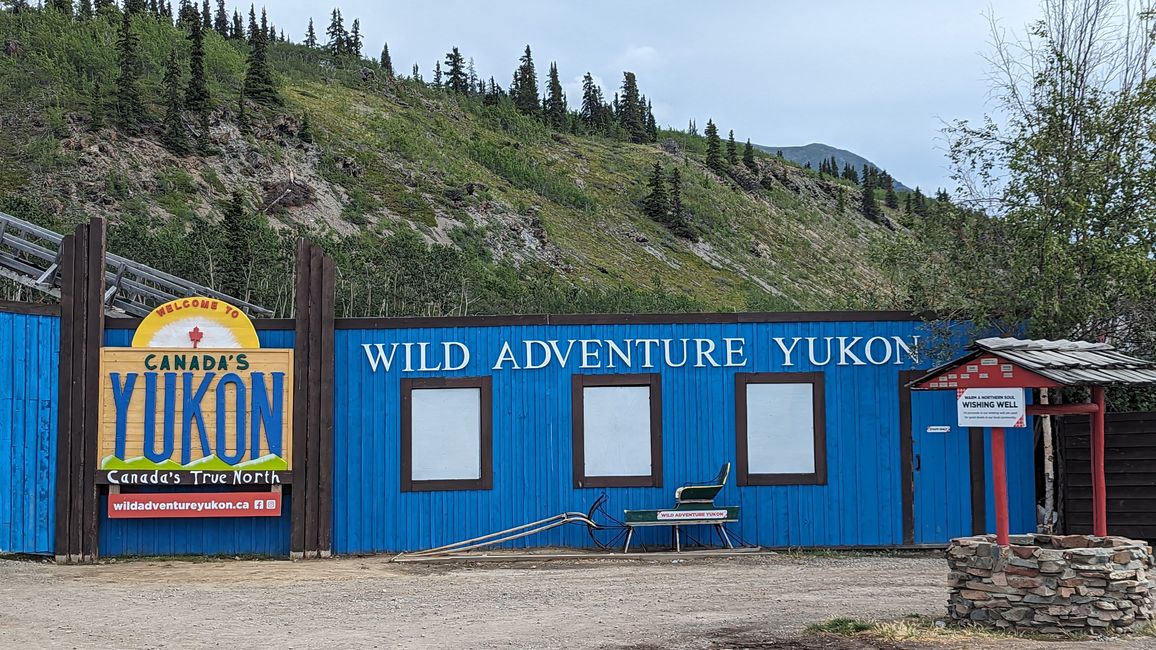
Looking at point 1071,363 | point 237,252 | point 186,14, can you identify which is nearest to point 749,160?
point 186,14

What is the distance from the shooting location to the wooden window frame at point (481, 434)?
14.0m

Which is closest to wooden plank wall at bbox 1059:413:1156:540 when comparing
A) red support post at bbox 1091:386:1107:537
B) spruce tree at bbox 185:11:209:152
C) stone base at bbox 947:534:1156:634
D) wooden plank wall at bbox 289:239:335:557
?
red support post at bbox 1091:386:1107:537

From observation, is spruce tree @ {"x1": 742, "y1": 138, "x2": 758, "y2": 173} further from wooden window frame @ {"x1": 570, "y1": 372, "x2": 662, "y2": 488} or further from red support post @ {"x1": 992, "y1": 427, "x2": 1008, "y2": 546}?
red support post @ {"x1": 992, "y1": 427, "x2": 1008, "y2": 546}

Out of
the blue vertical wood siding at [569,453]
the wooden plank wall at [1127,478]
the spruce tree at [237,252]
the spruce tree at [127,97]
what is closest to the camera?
the wooden plank wall at [1127,478]

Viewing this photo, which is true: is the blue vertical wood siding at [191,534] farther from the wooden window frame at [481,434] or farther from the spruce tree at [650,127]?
the spruce tree at [650,127]

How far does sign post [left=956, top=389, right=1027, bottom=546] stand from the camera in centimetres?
948

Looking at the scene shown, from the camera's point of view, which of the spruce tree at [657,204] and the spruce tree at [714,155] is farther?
the spruce tree at [714,155]

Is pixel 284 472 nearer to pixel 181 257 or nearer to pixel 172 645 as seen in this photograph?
pixel 172 645

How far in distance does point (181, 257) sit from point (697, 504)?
88.6ft

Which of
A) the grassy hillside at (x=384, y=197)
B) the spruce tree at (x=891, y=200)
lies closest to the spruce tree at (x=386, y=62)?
the grassy hillside at (x=384, y=197)

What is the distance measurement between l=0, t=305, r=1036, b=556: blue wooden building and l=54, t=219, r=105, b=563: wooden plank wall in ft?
1.36

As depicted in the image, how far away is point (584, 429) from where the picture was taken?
14133 mm

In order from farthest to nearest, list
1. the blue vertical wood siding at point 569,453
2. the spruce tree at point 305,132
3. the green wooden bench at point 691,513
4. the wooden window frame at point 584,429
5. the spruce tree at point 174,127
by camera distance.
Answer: the spruce tree at point 305,132
the spruce tree at point 174,127
the wooden window frame at point 584,429
the blue vertical wood siding at point 569,453
the green wooden bench at point 691,513

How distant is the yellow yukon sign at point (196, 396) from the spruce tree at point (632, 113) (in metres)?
110
